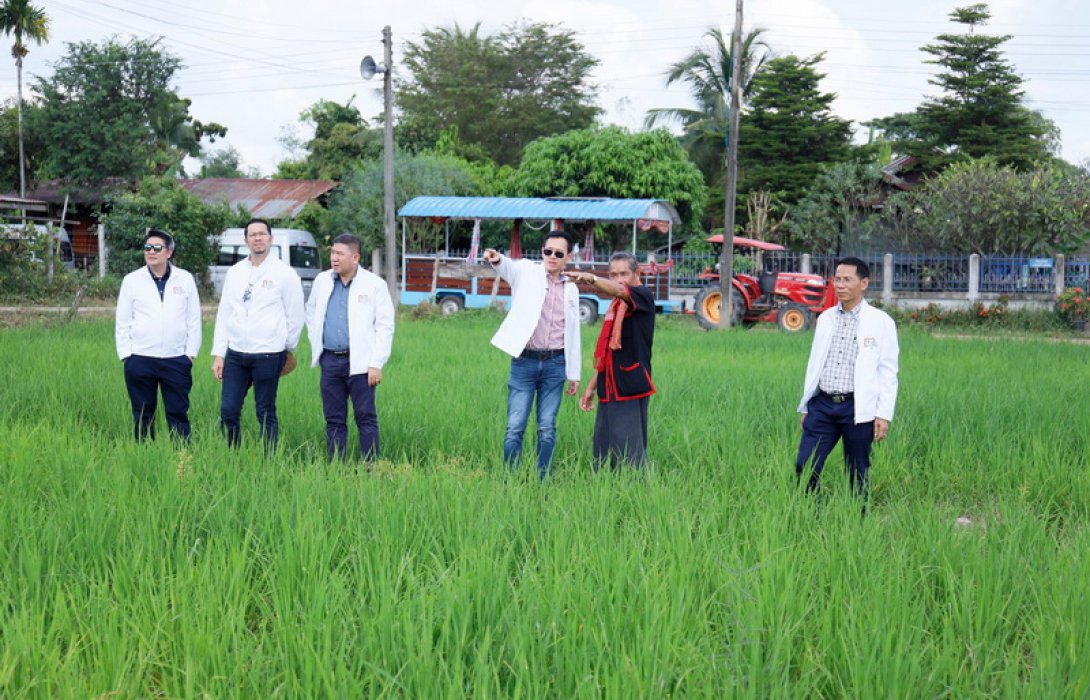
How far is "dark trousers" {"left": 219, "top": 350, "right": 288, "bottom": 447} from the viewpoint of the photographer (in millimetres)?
6707

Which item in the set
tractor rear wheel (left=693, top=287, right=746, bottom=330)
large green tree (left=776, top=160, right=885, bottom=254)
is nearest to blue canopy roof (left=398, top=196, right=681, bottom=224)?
tractor rear wheel (left=693, top=287, right=746, bottom=330)

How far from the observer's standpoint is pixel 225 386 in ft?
22.3

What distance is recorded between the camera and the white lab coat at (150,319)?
677cm

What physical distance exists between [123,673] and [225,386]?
4054 millimetres

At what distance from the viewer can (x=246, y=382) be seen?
6820mm

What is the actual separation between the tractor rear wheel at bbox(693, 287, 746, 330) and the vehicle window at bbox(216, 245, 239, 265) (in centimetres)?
1240

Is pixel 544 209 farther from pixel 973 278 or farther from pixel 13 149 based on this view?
pixel 13 149

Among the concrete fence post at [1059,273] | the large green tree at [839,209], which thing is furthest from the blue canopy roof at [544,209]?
the large green tree at [839,209]

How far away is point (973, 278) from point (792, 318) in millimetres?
5177

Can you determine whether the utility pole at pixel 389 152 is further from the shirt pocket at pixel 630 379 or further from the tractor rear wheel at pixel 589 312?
the shirt pocket at pixel 630 379

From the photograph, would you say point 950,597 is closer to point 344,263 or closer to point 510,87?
point 344,263

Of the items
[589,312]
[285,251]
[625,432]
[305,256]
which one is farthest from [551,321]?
[305,256]

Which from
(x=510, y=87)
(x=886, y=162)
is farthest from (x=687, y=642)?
(x=510, y=87)

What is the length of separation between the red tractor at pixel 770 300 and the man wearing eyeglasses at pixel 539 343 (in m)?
12.0
